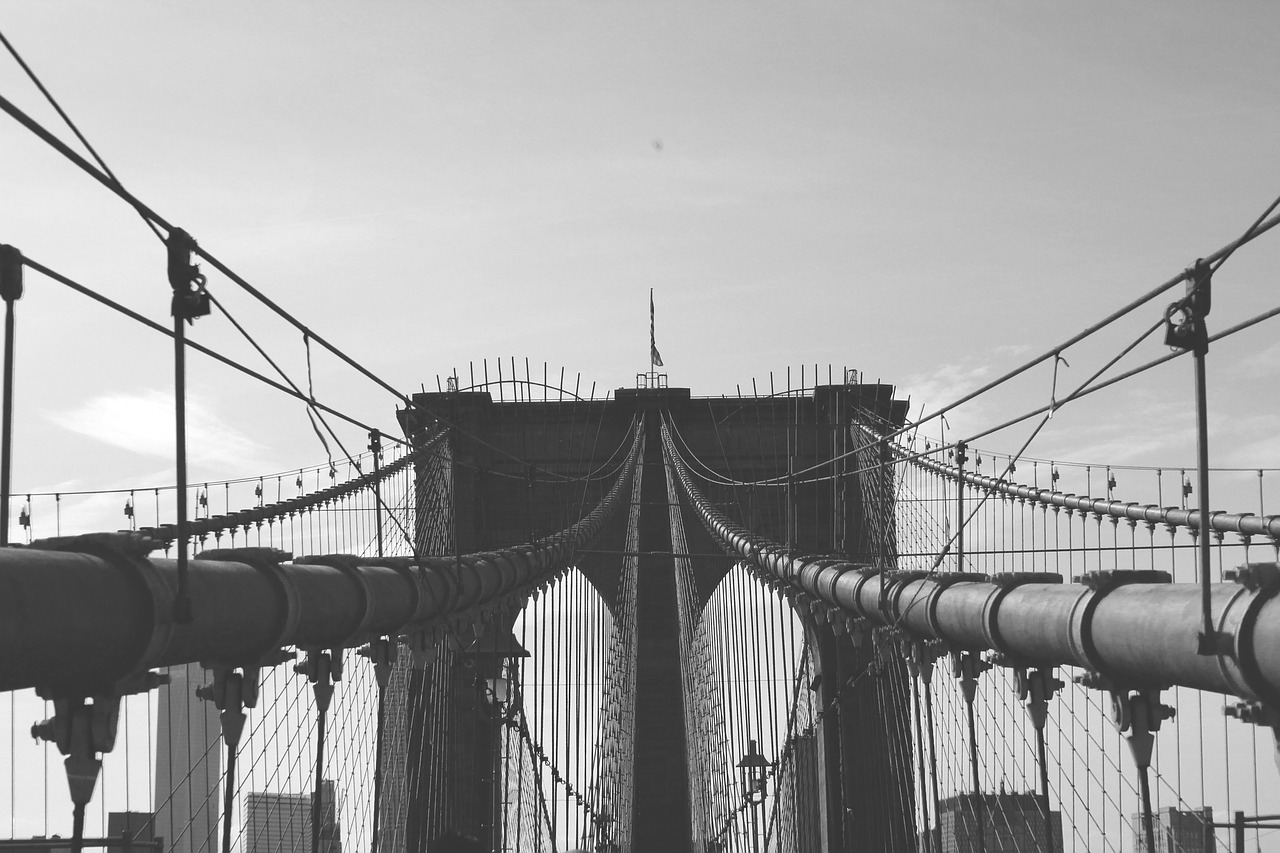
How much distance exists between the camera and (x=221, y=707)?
14.3ft

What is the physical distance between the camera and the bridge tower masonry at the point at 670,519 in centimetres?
1933

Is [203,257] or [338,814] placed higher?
[203,257]

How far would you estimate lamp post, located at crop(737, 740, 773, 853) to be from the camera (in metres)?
15.2

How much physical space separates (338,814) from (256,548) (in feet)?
23.9

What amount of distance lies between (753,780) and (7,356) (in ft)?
44.4

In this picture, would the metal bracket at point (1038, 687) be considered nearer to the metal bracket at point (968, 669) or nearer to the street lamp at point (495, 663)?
the metal bracket at point (968, 669)

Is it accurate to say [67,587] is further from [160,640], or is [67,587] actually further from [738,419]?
[738,419]

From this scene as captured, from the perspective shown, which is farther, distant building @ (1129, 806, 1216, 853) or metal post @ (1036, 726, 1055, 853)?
distant building @ (1129, 806, 1216, 853)

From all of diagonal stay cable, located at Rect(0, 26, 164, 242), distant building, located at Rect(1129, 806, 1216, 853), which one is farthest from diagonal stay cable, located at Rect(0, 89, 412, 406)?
distant building, located at Rect(1129, 806, 1216, 853)

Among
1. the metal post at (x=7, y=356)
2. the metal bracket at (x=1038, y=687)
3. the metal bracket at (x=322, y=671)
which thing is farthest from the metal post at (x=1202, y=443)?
the metal bracket at (x=322, y=671)

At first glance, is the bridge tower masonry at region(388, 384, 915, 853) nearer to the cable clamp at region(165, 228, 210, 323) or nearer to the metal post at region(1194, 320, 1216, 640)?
the cable clamp at region(165, 228, 210, 323)

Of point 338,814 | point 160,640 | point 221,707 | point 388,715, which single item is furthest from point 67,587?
point 388,715

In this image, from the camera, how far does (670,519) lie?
22.5 meters

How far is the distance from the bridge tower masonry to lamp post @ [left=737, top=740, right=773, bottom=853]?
4.65ft
